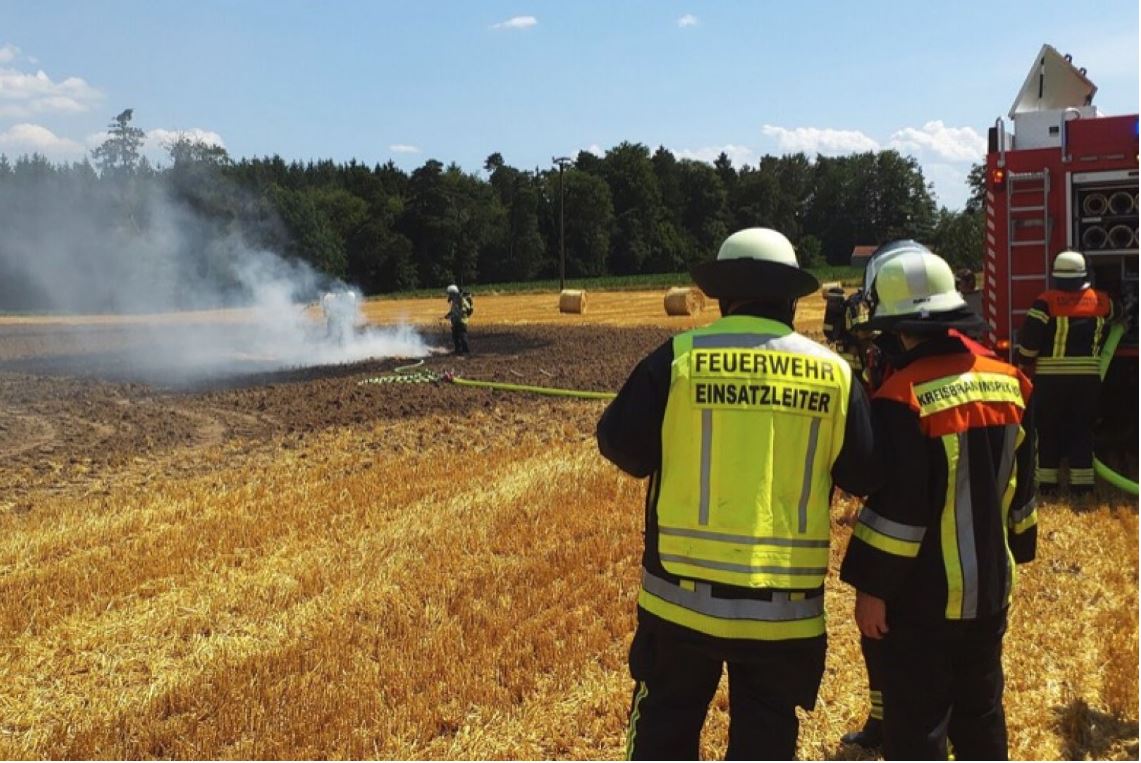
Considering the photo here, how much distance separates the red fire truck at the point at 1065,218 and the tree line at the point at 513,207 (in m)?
26.2

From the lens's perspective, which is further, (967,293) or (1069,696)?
(967,293)

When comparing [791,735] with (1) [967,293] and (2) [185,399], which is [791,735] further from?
(2) [185,399]

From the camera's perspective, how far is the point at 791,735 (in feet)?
9.45

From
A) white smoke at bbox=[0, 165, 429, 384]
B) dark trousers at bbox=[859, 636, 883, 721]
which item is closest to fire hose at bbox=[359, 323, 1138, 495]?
white smoke at bbox=[0, 165, 429, 384]

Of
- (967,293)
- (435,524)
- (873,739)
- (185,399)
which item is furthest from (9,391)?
(873,739)

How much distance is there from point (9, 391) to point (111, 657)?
1314cm

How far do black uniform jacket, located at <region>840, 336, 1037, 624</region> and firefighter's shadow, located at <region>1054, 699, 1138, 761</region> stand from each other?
4.03 feet

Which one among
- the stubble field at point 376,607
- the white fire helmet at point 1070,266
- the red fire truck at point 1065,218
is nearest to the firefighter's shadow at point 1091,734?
the stubble field at point 376,607

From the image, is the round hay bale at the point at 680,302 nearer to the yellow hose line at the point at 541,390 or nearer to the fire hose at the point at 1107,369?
the yellow hose line at the point at 541,390

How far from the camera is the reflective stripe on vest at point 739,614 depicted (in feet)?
9.12

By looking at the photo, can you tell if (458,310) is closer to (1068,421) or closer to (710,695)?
(1068,421)

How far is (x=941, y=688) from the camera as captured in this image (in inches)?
121

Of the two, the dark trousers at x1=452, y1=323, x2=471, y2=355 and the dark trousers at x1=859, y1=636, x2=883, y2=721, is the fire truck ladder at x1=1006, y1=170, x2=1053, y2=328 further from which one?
the dark trousers at x1=452, y1=323, x2=471, y2=355

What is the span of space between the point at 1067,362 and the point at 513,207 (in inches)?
3171
